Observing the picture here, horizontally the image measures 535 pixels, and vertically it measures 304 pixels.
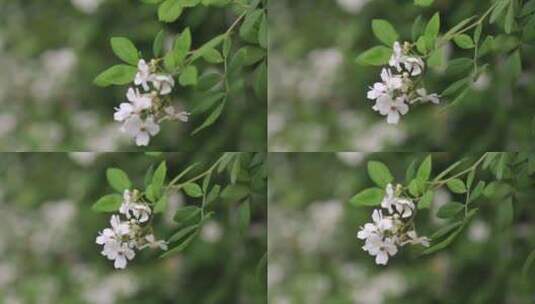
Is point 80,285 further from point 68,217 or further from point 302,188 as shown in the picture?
point 302,188

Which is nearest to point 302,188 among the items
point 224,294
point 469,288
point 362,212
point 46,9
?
point 362,212

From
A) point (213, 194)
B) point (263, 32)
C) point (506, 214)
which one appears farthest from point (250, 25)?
point (506, 214)

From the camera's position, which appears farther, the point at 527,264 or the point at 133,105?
the point at 527,264

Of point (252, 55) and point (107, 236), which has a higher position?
point (252, 55)

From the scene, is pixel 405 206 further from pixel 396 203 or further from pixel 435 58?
pixel 435 58

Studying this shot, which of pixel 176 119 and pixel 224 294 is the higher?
pixel 176 119
